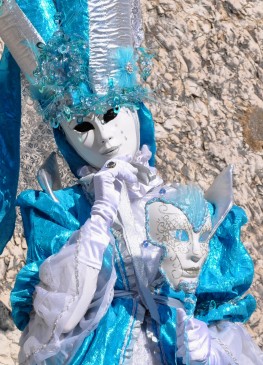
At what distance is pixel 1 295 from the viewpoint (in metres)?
2.59

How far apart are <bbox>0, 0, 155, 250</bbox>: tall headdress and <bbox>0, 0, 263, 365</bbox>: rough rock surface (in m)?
0.77

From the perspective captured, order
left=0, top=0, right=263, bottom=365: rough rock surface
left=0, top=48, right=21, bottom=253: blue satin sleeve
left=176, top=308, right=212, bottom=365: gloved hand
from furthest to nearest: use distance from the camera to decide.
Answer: left=0, top=0, right=263, bottom=365: rough rock surface → left=0, top=48, right=21, bottom=253: blue satin sleeve → left=176, top=308, right=212, bottom=365: gloved hand

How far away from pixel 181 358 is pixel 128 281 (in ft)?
0.53

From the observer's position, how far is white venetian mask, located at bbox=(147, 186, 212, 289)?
6.15 ft

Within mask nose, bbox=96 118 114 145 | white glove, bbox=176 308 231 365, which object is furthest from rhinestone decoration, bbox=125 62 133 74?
white glove, bbox=176 308 231 365

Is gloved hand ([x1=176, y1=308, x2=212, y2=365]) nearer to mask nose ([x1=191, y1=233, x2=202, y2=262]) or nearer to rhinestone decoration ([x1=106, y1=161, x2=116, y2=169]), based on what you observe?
mask nose ([x1=191, y1=233, x2=202, y2=262])

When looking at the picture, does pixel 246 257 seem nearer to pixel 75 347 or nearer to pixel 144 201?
pixel 144 201

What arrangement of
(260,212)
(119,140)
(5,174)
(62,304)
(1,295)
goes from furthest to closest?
1. (260,212)
2. (1,295)
3. (5,174)
4. (119,140)
5. (62,304)

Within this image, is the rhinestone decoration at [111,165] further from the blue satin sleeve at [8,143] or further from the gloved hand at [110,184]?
the blue satin sleeve at [8,143]

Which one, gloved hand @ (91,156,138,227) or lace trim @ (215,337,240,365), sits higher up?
gloved hand @ (91,156,138,227)

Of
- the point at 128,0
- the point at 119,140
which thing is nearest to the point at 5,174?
the point at 119,140

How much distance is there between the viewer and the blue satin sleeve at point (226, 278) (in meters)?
2.02

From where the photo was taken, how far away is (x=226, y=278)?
80.1 inches

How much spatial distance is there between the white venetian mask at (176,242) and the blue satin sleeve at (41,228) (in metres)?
0.18
